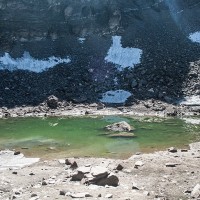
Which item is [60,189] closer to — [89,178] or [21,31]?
[89,178]

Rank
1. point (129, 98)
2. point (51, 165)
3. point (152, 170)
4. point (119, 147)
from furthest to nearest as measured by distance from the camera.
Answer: point (129, 98) → point (119, 147) → point (51, 165) → point (152, 170)

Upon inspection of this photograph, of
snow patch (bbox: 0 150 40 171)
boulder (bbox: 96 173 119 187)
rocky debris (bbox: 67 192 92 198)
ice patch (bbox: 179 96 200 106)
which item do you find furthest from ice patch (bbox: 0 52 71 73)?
rocky debris (bbox: 67 192 92 198)

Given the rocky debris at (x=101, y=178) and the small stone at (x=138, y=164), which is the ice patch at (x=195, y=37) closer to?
the small stone at (x=138, y=164)

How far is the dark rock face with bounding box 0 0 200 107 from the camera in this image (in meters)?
56.7

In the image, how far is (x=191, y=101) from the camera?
175 ft

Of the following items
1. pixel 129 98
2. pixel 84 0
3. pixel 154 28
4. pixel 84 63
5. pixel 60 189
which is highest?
pixel 84 0

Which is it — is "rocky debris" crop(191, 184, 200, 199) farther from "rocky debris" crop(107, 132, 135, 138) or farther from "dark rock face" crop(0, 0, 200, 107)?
"dark rock face" crop(0, 0, 200, 107)

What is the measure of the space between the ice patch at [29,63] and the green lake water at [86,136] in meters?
15.1

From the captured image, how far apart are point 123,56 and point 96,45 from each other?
5228mm

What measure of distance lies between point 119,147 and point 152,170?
950 centimetres

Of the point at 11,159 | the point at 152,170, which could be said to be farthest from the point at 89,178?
the point at 11,159

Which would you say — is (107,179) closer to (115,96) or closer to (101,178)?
(101,178)

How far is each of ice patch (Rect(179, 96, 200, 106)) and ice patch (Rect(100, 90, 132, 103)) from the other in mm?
6563

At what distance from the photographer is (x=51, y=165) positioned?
1050 inches
